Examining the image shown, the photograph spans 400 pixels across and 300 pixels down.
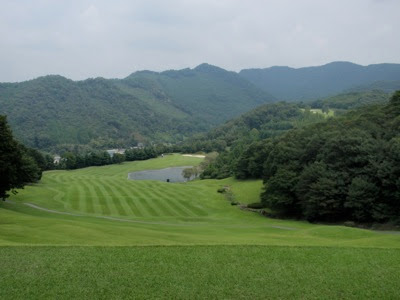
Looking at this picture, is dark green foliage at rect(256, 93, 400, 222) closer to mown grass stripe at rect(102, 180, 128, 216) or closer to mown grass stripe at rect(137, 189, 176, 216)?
mown grass stripe at rect(137, 189, 176, 216)

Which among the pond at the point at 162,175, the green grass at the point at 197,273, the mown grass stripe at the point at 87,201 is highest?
the green grass at the point at 197,273

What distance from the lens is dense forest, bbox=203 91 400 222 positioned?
1628 inches

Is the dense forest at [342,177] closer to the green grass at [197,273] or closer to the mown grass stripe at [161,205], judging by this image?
the mown grass stripe at [161,205]

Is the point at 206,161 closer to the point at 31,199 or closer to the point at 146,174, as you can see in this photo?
the point at 146,174

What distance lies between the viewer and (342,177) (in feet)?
149

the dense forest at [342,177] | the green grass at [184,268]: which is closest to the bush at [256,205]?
the dense forest at [342,177]

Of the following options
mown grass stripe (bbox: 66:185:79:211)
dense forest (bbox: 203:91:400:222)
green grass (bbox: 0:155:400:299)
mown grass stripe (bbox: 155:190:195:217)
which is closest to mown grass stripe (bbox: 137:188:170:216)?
mown grass stripe (bbox: 155:190:195:217)

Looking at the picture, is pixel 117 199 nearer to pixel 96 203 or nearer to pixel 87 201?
pixel 96 203

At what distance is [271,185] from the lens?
173ft

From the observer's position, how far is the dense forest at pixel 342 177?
41344mm

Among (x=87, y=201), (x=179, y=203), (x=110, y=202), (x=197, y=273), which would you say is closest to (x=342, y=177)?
(x=179, y=203)

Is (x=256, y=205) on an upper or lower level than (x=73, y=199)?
lower

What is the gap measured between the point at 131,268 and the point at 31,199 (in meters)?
41.7

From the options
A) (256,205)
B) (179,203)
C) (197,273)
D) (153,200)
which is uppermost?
(197,273)
